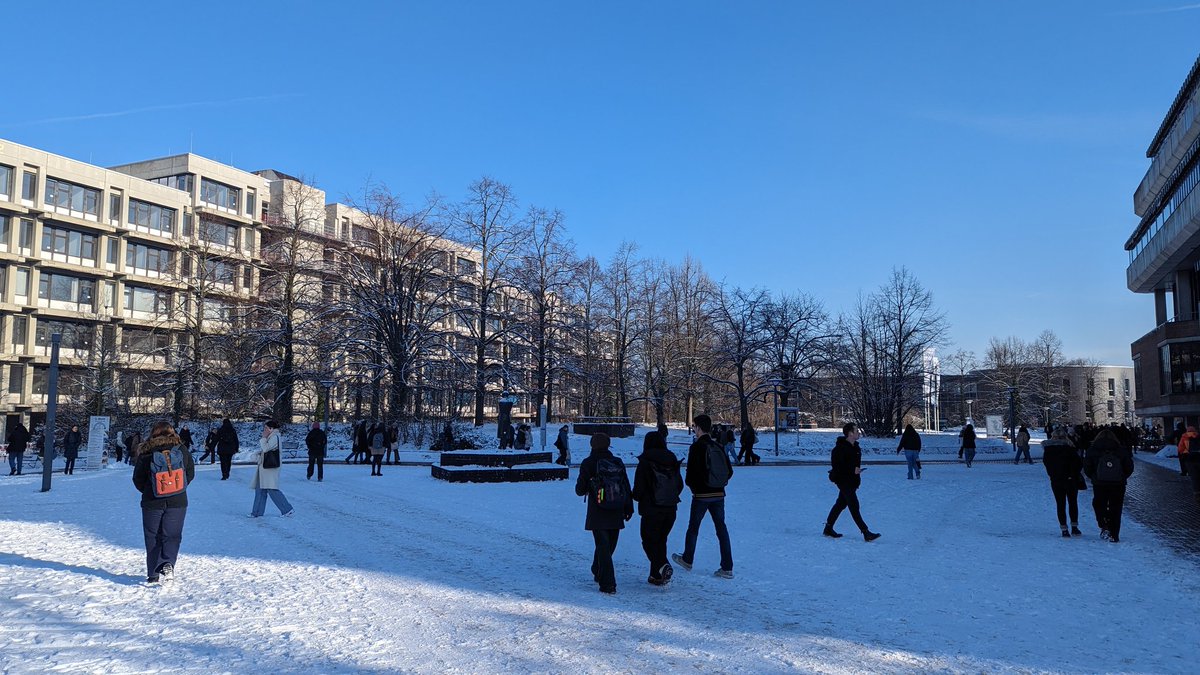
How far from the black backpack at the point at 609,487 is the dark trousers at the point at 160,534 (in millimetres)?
4196

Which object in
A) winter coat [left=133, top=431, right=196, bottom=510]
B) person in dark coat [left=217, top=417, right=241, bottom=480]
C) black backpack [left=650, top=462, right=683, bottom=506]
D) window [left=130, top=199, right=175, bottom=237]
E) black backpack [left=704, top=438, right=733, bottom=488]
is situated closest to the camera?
winter coat [left=133, top=431, right=196, bottom=510]

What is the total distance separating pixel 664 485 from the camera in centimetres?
862

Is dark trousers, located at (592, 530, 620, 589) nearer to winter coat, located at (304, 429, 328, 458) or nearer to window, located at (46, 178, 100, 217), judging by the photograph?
winter coat, located at (304, 429, 328, 458)

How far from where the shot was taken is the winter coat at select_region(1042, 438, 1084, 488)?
12578mm

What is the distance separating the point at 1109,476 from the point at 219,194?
69049 mm

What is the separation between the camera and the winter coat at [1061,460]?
12.6m

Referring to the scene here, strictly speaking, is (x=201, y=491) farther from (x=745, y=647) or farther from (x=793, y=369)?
(x=793, y=369)

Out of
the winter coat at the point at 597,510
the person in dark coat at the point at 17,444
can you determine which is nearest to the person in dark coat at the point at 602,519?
the winter coat at the point at 597,510

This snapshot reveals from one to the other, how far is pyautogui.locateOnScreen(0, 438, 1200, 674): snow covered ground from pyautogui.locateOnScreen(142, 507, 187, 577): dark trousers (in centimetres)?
30

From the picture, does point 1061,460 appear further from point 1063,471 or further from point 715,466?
point 715,466

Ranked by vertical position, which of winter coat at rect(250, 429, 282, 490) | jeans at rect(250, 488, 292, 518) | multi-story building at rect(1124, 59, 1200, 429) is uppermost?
multi-story building at rect(1124, 59, 1200, 429)

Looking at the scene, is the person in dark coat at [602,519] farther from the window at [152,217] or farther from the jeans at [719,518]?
the window at [152,217]

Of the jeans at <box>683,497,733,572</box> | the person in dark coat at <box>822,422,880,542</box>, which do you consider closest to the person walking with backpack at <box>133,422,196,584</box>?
the jeans at <box>683,497,733,572</box>

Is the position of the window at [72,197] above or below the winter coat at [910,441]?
above
